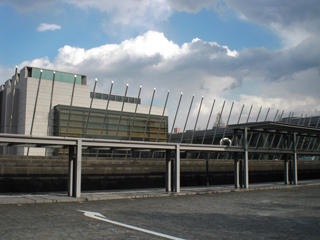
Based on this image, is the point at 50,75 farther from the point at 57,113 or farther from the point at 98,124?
the point at 98,124

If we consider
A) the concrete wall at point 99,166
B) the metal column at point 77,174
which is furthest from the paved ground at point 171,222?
the concrete wall at point 99,166

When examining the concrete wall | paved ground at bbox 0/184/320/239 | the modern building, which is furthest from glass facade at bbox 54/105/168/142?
paved ground at bbox 0/184/320/239

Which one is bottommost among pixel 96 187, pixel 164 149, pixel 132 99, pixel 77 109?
pixel 96 187

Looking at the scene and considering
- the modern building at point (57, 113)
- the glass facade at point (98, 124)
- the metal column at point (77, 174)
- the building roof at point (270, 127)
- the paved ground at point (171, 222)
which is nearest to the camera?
the paved ground at point (171, 222)

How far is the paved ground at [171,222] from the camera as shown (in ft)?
27.0

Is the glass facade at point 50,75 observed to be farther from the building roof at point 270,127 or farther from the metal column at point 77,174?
the building roof at point 270,127

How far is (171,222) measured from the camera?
10.1 meters

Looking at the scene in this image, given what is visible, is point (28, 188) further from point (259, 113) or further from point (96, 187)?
point (259, 113)

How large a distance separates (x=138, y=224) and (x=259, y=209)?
605cm

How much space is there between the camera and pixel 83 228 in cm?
888

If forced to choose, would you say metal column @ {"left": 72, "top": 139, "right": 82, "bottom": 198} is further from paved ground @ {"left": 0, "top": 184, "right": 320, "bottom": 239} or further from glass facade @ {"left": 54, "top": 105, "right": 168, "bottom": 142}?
glass facade @ {"left": 54, "top": 105, "right": 168, "bottom": 142}

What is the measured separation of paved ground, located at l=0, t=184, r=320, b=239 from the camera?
823 cm

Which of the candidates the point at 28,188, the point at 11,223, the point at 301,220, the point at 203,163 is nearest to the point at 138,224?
the point at 11,223

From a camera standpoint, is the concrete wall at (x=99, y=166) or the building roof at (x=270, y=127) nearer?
the concrete wall at (x=99, y=166)
